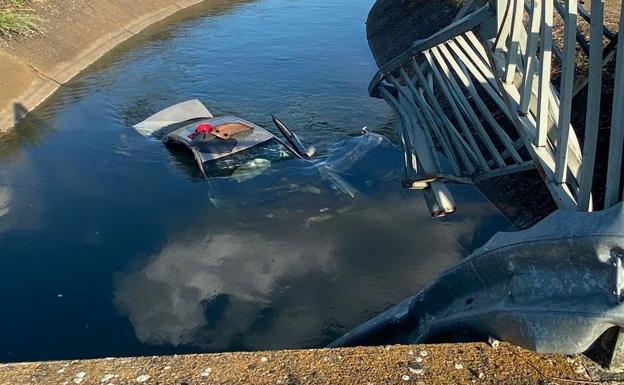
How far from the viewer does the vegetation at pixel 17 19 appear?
21.9 meters

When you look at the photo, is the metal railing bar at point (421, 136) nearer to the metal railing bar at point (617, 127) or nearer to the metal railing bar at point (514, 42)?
the metal railing bar at point (514, 42)

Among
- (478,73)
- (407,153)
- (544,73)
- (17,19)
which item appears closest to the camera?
(544,73)

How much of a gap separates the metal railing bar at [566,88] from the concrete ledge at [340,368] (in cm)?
182

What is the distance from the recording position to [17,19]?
22.3m

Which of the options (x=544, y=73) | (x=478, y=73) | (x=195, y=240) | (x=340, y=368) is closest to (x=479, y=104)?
(x=478, y=73)

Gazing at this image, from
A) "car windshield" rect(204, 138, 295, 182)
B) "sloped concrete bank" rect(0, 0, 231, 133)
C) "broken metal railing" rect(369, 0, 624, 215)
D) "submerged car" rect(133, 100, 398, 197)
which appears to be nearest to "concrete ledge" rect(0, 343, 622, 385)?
"broken metal railing" rect(369, 0, 624, 215)

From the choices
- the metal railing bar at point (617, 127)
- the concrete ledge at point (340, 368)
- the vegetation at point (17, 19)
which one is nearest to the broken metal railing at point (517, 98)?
the metal railing bar at point (617, 127)

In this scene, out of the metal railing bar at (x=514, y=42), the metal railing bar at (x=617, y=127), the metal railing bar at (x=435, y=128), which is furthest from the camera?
the metal railing bar at (x=435, y=128)

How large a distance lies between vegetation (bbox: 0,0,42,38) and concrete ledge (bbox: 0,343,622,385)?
66.5 feet

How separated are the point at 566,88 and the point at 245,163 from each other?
9295mm

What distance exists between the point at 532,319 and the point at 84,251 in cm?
957

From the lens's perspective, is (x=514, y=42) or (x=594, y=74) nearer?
(x=594, y=74)

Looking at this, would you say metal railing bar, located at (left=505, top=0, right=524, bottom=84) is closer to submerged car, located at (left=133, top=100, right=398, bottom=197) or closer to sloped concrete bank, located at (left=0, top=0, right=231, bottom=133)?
A: submerged car, located at (left=133, top=100, right=398, bottom=197)

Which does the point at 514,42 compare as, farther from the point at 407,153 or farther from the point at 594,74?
the point at 407,153
